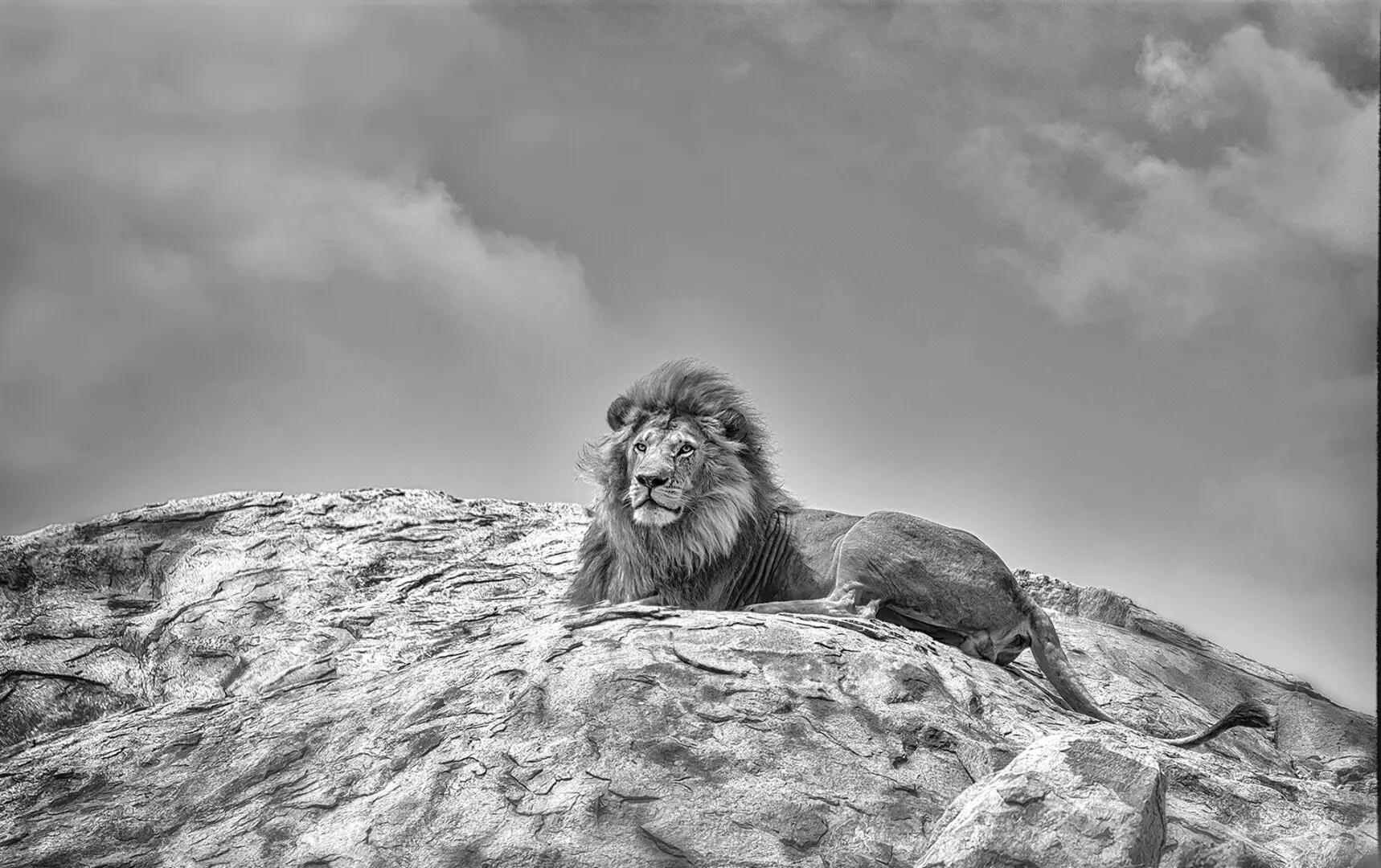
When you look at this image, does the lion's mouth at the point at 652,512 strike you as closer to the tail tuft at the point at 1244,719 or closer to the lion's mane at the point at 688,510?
the lion's mane at the point at 688,510

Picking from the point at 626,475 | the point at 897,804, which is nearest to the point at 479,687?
the point at 897,804

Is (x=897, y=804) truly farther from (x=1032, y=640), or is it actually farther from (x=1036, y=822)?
(x=1032, y=640)

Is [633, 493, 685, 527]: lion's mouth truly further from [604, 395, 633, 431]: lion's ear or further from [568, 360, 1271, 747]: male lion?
[604, 395, 633, 431]: lion's ear

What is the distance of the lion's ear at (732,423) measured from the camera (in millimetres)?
8906

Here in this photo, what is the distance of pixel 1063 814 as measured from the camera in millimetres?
4555

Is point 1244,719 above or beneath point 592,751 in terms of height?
above

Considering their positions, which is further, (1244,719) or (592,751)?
(1244,719)

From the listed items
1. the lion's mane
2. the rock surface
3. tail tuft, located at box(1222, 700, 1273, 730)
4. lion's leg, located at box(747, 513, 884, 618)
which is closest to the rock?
the rock surface

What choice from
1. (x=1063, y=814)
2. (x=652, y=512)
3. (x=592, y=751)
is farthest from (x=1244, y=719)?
(x=652, y=512)

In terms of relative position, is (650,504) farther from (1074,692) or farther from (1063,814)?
(1063,814)

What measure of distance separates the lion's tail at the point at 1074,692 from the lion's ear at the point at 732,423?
219 centimetres

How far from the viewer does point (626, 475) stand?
28.8 feet

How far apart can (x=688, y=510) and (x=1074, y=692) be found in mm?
2587

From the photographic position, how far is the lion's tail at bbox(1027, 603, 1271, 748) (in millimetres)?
6859
